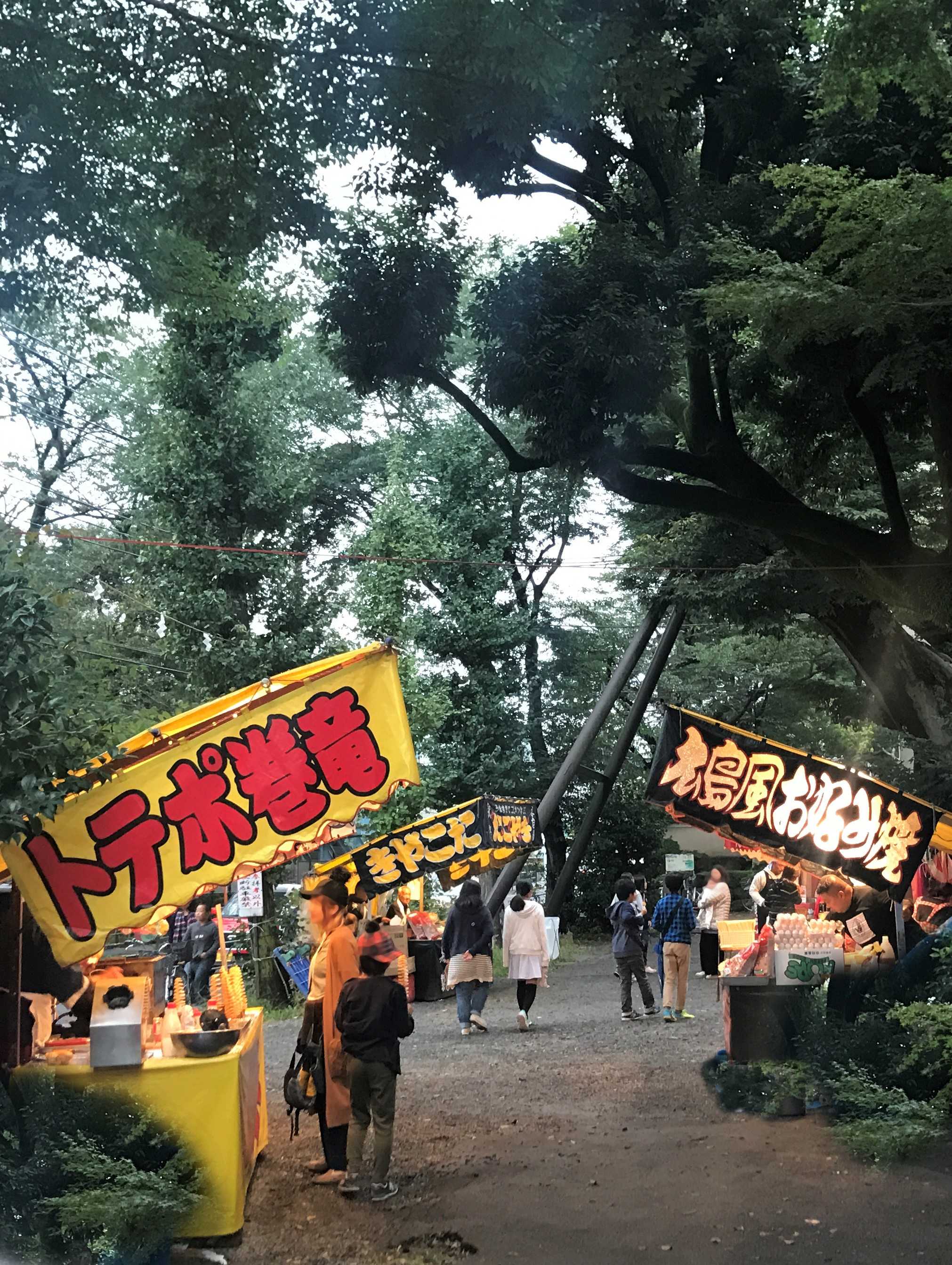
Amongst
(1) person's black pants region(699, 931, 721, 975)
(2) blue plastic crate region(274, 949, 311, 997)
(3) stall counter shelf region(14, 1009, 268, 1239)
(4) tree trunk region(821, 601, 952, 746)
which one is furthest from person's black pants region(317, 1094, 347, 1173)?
(4) tree trunk region(821, 601, 952, 746)

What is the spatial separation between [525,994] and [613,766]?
495 inches

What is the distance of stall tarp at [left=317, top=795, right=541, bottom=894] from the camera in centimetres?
1593

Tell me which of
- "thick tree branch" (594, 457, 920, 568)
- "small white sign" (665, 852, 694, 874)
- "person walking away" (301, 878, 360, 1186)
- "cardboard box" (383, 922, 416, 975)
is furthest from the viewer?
"small white sign" (665, 852, 694, 874)

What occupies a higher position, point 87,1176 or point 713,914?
point 713,914

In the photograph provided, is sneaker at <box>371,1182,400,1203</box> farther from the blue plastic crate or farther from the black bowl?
the blue plastic crate

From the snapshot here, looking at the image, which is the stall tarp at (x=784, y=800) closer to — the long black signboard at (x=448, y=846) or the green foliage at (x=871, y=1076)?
the green foliage at (x=871, y=1076)

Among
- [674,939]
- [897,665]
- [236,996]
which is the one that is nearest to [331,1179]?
[236,996]

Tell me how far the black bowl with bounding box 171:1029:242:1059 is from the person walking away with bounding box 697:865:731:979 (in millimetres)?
11475

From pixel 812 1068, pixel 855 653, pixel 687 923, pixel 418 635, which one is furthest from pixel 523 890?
pixel 418 635

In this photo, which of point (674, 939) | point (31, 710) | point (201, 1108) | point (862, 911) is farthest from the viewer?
point (674, 939)

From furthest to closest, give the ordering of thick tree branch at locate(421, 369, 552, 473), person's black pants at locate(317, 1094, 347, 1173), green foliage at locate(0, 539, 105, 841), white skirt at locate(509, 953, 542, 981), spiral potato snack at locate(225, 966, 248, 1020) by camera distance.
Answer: thick tree branch at locate(421, 369, 552, 473), white skirt at locate(509, 953, 542, 981), spiral potato snack at locate(225, 966, 248, 1020), person's black pants at locate(317, 1094, 347, 1173), green foliage at locate(0, 539, 105, 841)

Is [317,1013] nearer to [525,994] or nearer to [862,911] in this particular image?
[862,911]

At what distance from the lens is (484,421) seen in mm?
17594

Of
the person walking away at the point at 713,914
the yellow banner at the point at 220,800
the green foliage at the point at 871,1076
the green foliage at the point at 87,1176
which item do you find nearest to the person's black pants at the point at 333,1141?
the green foliage at the point at 87,1176
